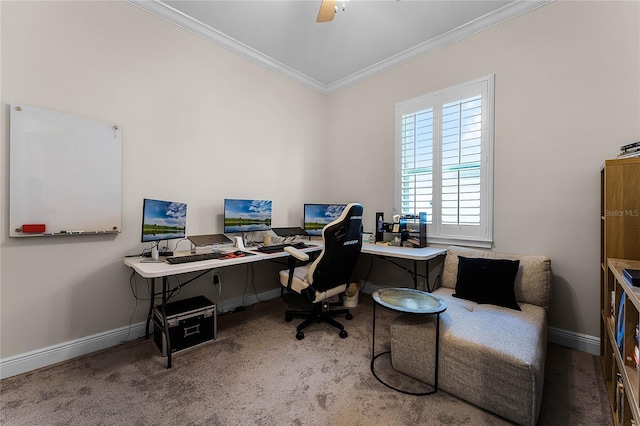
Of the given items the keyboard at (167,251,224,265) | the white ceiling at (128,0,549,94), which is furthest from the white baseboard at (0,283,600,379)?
the white ceiling at (128,0,549,94)

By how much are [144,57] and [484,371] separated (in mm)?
3607

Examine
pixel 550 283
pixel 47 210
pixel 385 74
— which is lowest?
pixel 550 283

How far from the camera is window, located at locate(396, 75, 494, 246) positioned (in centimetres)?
263

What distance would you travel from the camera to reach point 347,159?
12.8 feet

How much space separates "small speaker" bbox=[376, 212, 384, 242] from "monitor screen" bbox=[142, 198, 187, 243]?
86.3 inches

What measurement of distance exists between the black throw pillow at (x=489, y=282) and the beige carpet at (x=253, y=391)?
567mm

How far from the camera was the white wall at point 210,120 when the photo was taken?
1.93 meters

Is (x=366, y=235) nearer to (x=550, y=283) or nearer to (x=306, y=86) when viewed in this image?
(x=550, y=283)

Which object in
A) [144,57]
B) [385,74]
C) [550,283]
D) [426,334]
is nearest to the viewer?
[426,334]

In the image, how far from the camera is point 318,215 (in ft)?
11.6

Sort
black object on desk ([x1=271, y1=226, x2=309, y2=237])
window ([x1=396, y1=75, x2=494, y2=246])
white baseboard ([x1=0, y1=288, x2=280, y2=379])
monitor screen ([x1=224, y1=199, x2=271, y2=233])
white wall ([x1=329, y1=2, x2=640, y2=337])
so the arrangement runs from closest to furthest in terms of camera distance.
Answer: white baseboard ([x1=0, y1=288, x2=280, y2=379])
white wall ([x1=329, y1=2, x2=640, y2=337])
window ([x1=396, y1=75, x2=494, y2=246])
monitor screen ([x1=224, y1=199, x2=271, y2=233])
black object on desk ([x1=271, y1=226, x2=309, y2=237])

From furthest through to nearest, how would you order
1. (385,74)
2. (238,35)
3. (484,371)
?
(385,74) < (238,35) < (484,371)

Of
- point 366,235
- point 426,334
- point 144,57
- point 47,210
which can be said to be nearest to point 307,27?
point 144,57

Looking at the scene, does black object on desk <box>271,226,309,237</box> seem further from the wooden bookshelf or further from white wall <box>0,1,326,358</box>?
the wooden bookshelf
